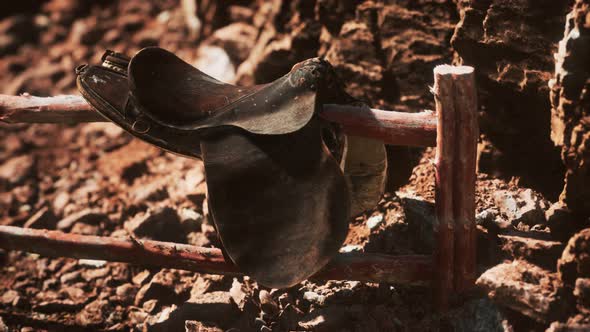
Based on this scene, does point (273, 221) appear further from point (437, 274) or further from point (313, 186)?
point (437, 274)

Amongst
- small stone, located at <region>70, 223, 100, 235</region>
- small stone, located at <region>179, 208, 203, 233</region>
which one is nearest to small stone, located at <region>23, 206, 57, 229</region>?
small stone, located at <region>70, 223, 100, 235</region>

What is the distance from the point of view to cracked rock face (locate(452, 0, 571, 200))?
120 inches

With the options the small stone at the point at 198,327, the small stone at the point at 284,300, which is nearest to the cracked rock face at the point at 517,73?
the small stone at the point at 284,300

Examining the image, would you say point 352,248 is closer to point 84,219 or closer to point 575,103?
point 575,103

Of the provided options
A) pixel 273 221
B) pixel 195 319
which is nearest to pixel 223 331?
pixel 195 319

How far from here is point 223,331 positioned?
323cm

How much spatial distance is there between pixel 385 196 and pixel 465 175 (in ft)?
3.18

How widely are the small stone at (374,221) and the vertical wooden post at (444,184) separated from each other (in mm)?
601

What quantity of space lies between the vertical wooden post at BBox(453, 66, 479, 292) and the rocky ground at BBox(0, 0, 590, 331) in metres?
0.12

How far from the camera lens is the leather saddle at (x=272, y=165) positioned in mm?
2584

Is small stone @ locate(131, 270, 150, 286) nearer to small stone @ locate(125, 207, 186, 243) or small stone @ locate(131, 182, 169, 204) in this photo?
small stone @ locate(125, 207, 186, 243)

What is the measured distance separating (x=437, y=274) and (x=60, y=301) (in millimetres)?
2313

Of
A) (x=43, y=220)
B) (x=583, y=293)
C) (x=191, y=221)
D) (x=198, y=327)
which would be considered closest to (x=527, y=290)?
(x=583, y=293)

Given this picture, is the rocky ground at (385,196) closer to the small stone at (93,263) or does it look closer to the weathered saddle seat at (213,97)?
the small stone at (93,263)
